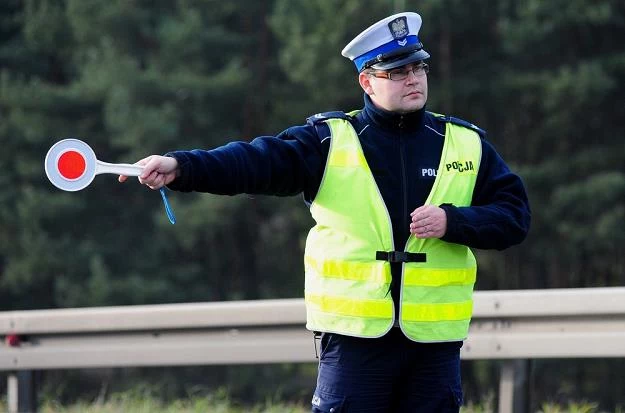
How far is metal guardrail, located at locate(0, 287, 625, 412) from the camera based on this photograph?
576 centimetres

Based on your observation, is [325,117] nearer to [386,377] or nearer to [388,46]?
[388,46]

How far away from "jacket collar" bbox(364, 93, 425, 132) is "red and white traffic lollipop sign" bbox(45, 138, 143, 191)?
0.80 metres

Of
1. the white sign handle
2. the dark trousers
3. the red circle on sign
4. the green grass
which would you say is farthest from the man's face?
the green grass

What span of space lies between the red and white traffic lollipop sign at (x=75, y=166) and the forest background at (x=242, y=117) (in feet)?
65.2

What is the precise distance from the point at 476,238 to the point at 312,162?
55cm

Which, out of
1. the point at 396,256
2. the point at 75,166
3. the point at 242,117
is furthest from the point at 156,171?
the point at 242,117

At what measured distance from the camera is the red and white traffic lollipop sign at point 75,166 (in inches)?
155

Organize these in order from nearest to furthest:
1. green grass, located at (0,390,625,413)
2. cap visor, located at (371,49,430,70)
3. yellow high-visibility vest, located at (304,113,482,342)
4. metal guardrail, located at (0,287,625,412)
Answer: yellow high-visibility vest, located at (304,113,482,342) < cap visor, located at (371,49,430,70) < metal guardrail, located at (0,287,625,412) < green grass, located at (0,390,625,413)

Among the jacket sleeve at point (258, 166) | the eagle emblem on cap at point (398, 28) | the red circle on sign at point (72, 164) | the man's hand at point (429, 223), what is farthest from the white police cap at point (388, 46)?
the red circle on sign at point (72, 164)

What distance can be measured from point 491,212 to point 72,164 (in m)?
1.27

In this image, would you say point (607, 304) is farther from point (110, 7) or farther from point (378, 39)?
point (110, 7)

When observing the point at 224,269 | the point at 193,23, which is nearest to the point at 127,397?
the point at 193,23

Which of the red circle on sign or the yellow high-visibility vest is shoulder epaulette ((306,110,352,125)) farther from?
the red circle on sign

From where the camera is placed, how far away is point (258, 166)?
13.8 ft
